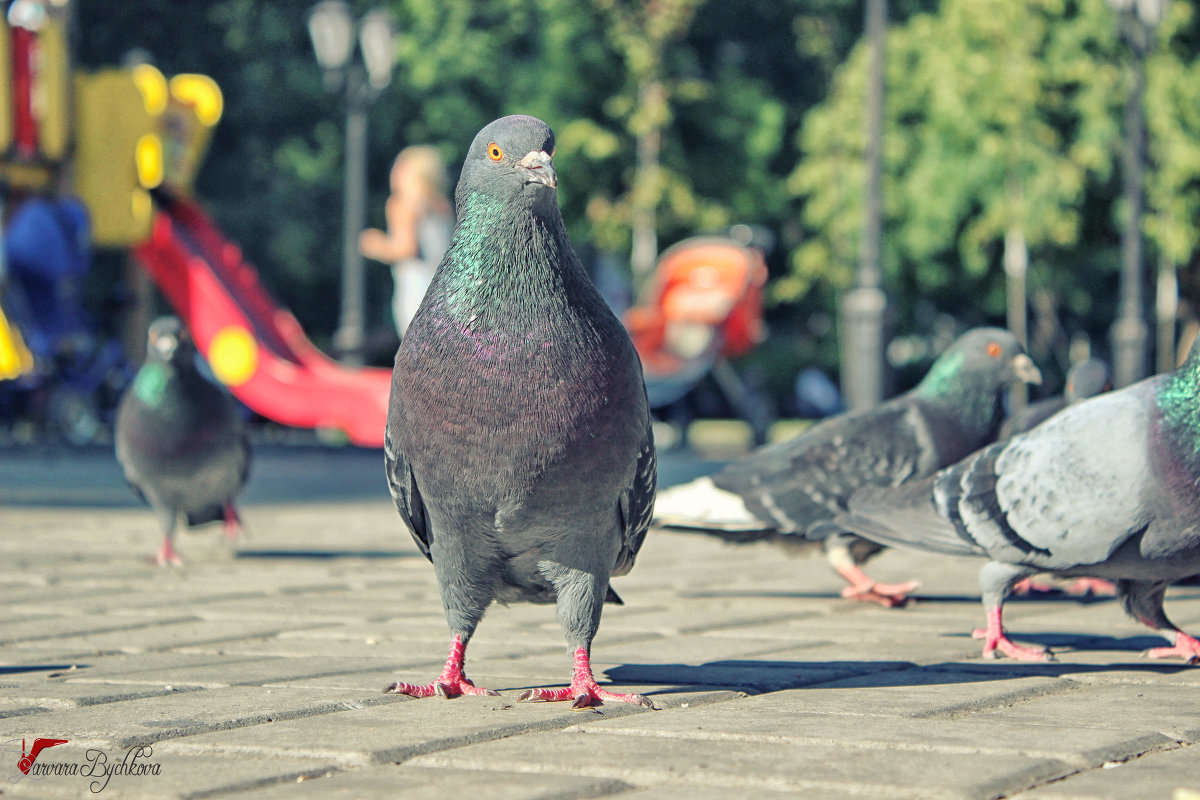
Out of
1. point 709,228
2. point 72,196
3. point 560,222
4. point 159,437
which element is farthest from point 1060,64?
point 560,222

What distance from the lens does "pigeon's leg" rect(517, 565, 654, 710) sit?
3.85m

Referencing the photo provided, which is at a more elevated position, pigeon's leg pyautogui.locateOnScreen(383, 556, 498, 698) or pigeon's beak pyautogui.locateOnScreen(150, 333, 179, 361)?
pigeon's beak pyautogui.locateOnScreen(150, 333, 179, 361)

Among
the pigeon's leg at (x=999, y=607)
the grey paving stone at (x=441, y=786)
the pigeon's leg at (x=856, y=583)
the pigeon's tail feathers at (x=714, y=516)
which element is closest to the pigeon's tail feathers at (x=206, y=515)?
the pigeon's tail feathers at (x=714, y=516)

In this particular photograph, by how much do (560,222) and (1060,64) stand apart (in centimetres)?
2211

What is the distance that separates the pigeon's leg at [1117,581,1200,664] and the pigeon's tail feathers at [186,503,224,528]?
4608 millimetres

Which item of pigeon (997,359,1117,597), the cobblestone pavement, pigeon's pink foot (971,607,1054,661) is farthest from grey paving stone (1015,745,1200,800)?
pigeon (997,359,1117,597)

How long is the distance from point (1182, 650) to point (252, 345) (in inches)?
485

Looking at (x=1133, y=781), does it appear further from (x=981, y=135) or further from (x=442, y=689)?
(x=981, y=135)

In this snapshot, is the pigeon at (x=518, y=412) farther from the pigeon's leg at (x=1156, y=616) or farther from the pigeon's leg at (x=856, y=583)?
the pigeon's leg at (x=856, y=583)

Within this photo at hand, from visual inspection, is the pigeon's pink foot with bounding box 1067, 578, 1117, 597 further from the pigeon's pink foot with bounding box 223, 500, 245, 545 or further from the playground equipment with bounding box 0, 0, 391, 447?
the playground equipment with bounding box 0, 0, 391, 447

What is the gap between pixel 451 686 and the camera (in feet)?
13.0

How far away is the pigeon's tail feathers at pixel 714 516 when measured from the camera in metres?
6.14

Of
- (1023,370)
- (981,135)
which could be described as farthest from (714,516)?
(981,135)

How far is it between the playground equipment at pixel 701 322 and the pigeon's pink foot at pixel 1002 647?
15459 millimetres
